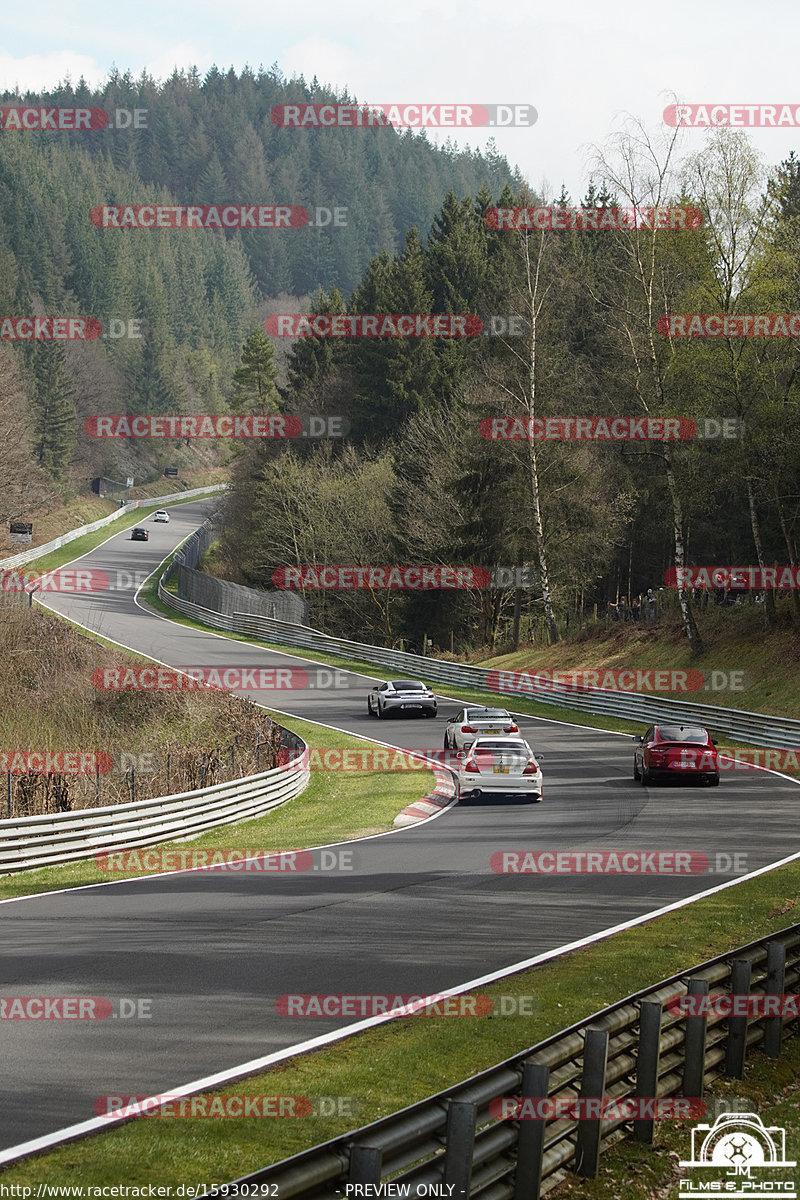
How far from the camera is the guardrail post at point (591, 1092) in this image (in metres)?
6.96

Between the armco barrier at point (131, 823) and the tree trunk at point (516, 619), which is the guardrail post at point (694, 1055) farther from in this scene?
the tree trunk at point (516, 619)

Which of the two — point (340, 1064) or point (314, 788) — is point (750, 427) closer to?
point (314, 788)

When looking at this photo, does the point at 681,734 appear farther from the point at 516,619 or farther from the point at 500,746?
the point at 516,619

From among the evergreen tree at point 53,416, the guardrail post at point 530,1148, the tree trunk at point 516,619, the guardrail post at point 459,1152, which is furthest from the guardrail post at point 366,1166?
the evergreen tree at point 53,416

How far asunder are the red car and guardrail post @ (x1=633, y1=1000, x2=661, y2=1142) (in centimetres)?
1896

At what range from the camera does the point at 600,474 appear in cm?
5391

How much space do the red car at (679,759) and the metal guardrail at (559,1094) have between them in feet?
52.9

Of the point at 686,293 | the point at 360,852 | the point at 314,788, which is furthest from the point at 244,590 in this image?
the point at 360,852

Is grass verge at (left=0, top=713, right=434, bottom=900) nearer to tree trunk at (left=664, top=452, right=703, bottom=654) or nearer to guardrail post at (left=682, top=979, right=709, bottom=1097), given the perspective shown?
guardrail post at (left=682, top=979, right=709, bottom=1097)

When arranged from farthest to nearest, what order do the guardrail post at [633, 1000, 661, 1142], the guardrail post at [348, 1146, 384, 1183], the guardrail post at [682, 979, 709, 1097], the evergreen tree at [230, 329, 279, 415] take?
the evergreen tree at [230, 329, 279, 415] < the guardrail post at [682, 979, 709, 1097] < the guardrail post at [633, 1000, 661, 1142] < the guardrail post at [348, 1146, 384, 1183]

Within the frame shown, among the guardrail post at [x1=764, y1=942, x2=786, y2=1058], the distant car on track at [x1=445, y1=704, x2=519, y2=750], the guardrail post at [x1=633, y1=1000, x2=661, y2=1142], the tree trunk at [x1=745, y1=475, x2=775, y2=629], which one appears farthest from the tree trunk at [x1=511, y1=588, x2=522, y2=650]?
the guardrail post at [x1=633, y1=1000, x2=661, y2=1142]

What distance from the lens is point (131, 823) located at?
20.5 meters

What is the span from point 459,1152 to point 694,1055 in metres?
3.03

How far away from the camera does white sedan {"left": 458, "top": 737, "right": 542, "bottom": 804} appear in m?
24.9
